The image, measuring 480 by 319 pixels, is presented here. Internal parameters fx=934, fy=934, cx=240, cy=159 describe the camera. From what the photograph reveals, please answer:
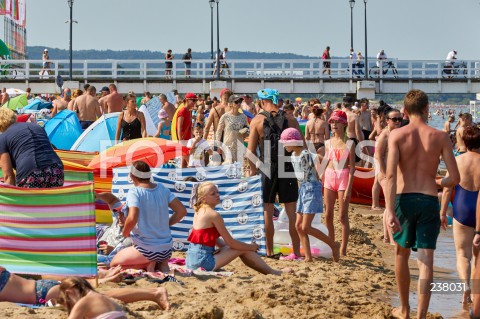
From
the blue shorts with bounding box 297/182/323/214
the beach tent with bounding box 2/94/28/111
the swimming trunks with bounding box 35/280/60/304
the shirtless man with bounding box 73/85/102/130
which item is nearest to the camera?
the swimming trunks with bounding box 35/280/60/304

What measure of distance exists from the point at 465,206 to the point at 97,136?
792 centimetres

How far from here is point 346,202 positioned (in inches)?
334

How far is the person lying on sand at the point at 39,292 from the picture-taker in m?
5.91

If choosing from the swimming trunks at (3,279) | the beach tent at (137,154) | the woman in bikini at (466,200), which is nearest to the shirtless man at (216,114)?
the beach tent at (137,154)

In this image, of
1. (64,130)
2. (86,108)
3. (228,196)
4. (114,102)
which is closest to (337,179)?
(228,196)

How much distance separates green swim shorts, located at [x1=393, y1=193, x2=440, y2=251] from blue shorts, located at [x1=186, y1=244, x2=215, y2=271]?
190 centimetres

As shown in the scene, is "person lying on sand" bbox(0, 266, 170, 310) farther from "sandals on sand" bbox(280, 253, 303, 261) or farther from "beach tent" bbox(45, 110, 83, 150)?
"beach tent" bbox(45, 110, 83, 150)

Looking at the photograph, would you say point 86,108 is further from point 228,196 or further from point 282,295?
point 282,295

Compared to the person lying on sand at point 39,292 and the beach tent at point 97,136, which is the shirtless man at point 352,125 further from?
the person lying on sand at point 39,292

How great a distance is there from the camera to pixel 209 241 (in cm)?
724

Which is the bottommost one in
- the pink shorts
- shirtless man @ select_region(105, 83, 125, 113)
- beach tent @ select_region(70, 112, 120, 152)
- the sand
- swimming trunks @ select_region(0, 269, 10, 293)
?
the sand

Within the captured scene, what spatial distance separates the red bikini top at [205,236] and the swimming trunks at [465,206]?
1.86 metres

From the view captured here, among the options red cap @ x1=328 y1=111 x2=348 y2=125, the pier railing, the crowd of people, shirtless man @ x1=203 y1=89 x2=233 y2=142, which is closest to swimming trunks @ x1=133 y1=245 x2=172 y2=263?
the crowd of people

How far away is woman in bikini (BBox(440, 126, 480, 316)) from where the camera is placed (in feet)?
21.3
